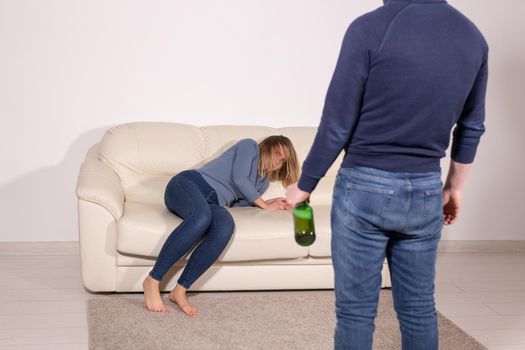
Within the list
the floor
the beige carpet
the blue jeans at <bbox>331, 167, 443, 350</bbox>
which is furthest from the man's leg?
the floor

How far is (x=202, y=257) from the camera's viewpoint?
3047 mm

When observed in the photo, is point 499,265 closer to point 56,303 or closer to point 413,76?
point 56,303

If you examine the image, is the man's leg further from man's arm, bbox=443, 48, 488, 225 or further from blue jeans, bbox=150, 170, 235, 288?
blue jeans, bbox=150, 170, 235, 288

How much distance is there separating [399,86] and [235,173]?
1819 millimetres

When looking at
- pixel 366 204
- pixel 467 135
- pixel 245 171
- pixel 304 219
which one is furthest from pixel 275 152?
pixel 366 204

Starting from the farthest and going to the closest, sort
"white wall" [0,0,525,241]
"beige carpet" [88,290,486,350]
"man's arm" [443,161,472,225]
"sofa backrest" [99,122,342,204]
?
"white wall" [0,0,525,241], "sofa backrest" [99,122,342,204], "beige carpet" [88,290,486,350], "man's arm" [443,161,472,225]

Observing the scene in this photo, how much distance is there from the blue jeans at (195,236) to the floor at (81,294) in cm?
45

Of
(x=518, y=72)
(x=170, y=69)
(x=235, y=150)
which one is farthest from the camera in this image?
(x=518, y=72)

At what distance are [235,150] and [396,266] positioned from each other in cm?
176

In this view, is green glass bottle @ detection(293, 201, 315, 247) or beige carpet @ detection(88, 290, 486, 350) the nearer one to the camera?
green glass bottle @ detection(293, 201, 315, 247)

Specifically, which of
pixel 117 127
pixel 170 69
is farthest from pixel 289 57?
pixel 117 127

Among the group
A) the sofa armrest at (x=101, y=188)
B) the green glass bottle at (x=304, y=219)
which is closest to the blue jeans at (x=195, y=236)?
the sofa armrest at (x=101, y=188)

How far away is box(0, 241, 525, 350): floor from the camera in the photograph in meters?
2.84

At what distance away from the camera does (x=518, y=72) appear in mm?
4391
